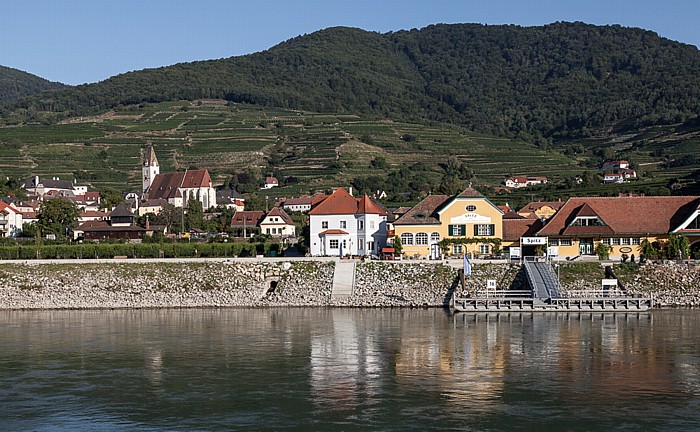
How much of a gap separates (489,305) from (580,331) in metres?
6.70

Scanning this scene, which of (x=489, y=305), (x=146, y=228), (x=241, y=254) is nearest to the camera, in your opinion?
(x=489, y=305)

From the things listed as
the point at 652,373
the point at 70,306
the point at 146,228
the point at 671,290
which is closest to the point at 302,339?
the point at 652,373

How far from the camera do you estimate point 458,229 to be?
2148 inches

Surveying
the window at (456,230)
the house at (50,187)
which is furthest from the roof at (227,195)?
the window at (456,230)

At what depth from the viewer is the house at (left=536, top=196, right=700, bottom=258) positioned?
51.2 meters

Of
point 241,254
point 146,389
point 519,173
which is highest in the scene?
point 519,173

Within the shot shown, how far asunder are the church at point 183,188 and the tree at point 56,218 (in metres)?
30.8

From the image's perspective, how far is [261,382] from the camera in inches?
1142

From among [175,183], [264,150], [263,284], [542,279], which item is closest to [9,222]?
[175,183]

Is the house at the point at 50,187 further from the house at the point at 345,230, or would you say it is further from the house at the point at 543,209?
the house at the point at 345,230

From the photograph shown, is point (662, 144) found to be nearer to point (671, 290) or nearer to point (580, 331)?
point (671, 290)

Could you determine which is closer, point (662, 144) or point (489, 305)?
point (489, 305)

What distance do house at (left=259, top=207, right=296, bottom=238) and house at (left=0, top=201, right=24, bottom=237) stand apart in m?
21.9

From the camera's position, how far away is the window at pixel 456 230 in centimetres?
5453
